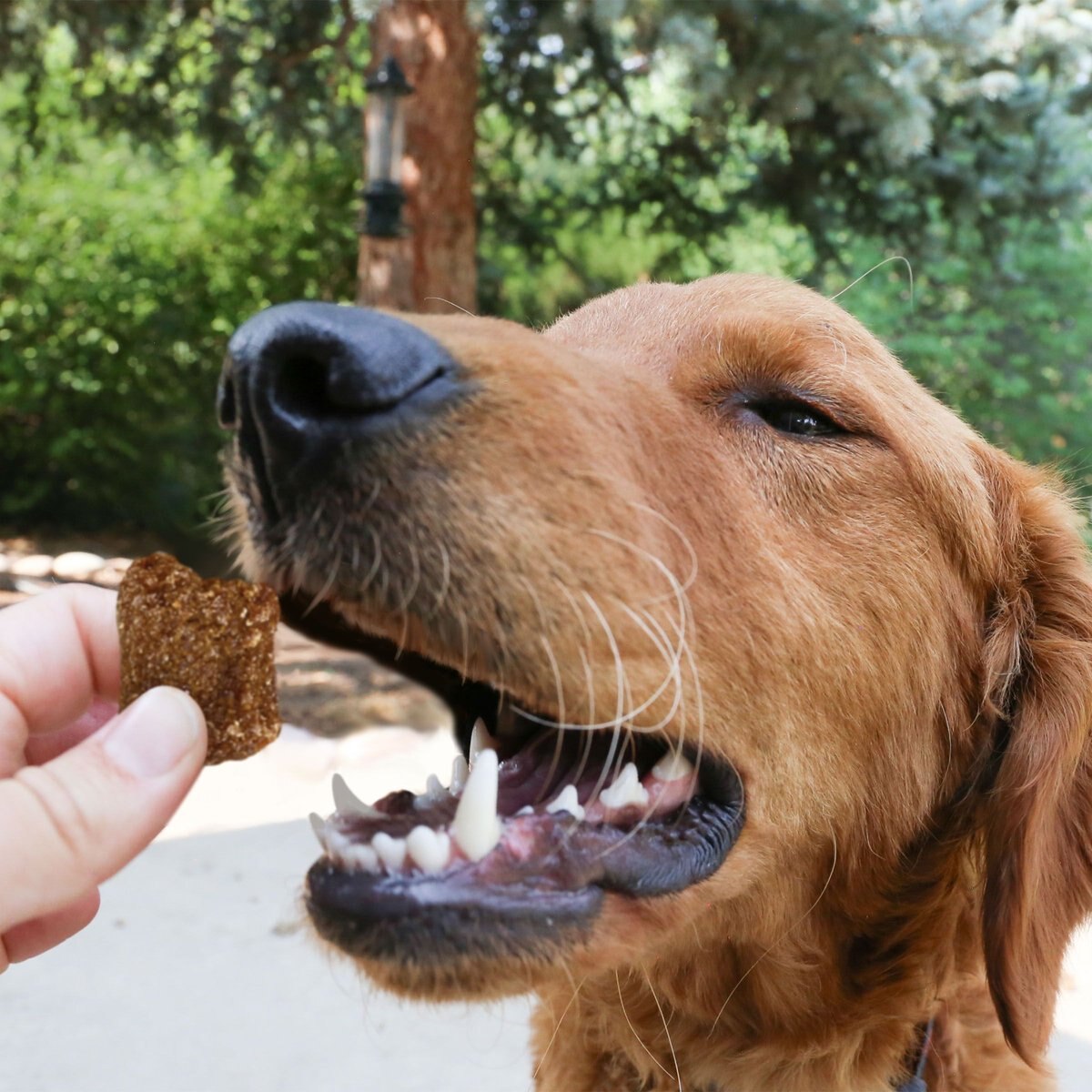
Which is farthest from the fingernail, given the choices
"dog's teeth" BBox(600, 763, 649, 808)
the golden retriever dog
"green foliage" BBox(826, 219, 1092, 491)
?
"green foliage" BBox(826, 219, 1092, 491)

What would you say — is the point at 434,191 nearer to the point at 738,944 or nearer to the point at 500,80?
the point at 500,80

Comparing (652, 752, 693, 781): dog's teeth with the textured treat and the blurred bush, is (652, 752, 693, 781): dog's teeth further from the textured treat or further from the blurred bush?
the blurred bush

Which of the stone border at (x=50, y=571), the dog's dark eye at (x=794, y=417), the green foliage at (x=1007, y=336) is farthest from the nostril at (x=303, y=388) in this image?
the green foliage at (x=1007, y=336)

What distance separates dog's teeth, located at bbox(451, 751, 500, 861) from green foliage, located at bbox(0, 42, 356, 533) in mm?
10323

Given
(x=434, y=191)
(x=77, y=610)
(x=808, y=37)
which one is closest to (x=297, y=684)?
(x=434, y=191)

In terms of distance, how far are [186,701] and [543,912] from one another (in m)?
0.66

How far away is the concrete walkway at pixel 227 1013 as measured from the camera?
3900 mm

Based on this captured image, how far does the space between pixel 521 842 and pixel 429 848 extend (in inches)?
7.0

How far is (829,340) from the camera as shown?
221 cm

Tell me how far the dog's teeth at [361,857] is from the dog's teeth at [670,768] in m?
0.56

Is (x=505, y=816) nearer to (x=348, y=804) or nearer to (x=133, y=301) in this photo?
(x=348, y=804)

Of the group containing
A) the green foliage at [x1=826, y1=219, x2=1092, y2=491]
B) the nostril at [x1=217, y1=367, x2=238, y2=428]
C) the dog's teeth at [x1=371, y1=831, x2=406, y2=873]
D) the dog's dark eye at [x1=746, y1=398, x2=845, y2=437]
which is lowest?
the green foliage at [x1=826, y1=219, x2=1092, y2=491]

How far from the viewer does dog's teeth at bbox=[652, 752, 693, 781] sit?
196cm

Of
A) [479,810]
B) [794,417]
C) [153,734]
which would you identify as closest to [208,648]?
[153,734]
